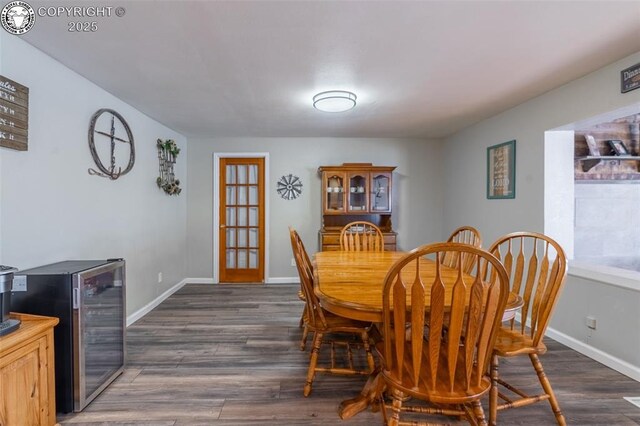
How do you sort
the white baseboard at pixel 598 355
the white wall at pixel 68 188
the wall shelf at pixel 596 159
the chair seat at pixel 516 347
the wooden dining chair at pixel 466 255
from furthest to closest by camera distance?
the wall shelf at pixel 596 159 → the wooden dining chair at pixel 466 255 → the white baseboard at pixel 598 355 → the white wall at pixel 68 188 → the chair seat at pixel 516 347

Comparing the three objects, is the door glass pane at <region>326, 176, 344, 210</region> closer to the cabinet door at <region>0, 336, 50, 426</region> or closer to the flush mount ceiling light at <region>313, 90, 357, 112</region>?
the flush mount ceiling light at <region>313, 90, 357, 112</region>

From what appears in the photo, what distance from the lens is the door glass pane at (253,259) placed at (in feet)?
15.3

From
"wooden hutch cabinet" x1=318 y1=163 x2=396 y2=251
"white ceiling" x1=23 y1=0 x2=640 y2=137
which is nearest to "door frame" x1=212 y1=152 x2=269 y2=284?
"wooden hutch cabinet" x1=318 y1=163 x2=396 y2=251

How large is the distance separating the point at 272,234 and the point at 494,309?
3697mm

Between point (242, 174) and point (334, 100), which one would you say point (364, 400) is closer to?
point (334, 100)

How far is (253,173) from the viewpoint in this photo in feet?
15.2

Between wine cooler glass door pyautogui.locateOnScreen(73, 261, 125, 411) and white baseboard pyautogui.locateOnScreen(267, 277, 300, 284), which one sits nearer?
wine cooler glass door pyautogui.locateOnScreen(73, 261, 125, 411)

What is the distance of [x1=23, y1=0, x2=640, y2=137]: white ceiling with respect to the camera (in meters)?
1.57

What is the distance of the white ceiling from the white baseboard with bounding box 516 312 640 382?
2101 millimetres

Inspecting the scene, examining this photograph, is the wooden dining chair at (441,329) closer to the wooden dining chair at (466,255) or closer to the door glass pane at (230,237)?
the wooden dining chair at (466,255)

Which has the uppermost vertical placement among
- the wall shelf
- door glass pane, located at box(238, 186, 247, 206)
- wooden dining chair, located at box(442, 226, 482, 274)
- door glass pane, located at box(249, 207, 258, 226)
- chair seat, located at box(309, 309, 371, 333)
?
the wall shelf

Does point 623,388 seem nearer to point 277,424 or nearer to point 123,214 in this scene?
point 277,424

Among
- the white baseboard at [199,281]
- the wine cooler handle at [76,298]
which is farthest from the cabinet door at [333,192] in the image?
the wine cooler handle at [76,298]

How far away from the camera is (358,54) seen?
1.98 m
